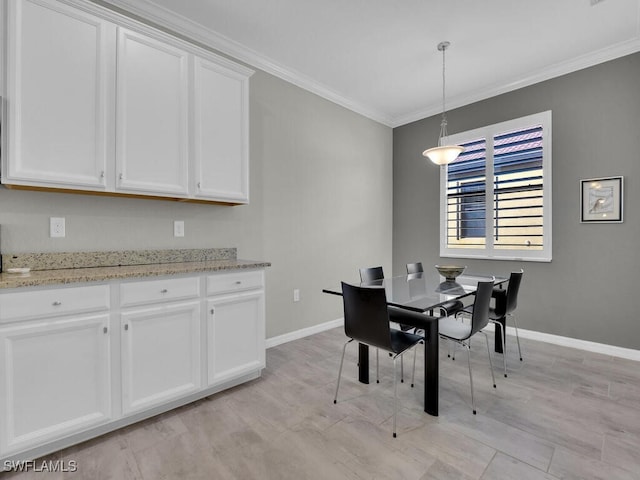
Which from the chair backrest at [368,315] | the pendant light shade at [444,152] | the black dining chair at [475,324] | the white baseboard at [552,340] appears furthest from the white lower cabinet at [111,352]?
the pendant light shade at [444,152]

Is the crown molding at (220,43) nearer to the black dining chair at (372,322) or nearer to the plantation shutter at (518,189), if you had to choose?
the plantation shutter at (518,189)

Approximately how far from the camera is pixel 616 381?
2.48 meters

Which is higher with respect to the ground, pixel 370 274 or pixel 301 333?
pixel 370 274

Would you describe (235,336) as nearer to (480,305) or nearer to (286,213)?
(286,213)

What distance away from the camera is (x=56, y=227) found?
2.08m

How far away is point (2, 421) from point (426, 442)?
2.12m

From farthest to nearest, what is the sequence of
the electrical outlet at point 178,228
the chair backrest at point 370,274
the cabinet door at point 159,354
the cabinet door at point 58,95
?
the chair backrest at point 370,274 → the electrical outlet at point 178,228 → the cabinet door at point 159,354 → the cabinet door at point 58,95

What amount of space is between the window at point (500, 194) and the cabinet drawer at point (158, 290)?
10.8 ft

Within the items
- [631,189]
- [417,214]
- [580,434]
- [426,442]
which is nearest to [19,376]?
[426,442]

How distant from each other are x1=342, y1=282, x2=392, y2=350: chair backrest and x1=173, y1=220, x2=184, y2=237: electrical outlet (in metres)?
1.47

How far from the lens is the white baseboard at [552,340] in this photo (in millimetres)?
2943

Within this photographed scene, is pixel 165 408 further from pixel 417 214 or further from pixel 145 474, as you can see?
pixel 417 214

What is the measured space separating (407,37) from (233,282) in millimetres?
2623

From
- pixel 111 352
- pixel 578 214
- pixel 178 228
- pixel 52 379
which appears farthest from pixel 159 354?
pixel 578 214
